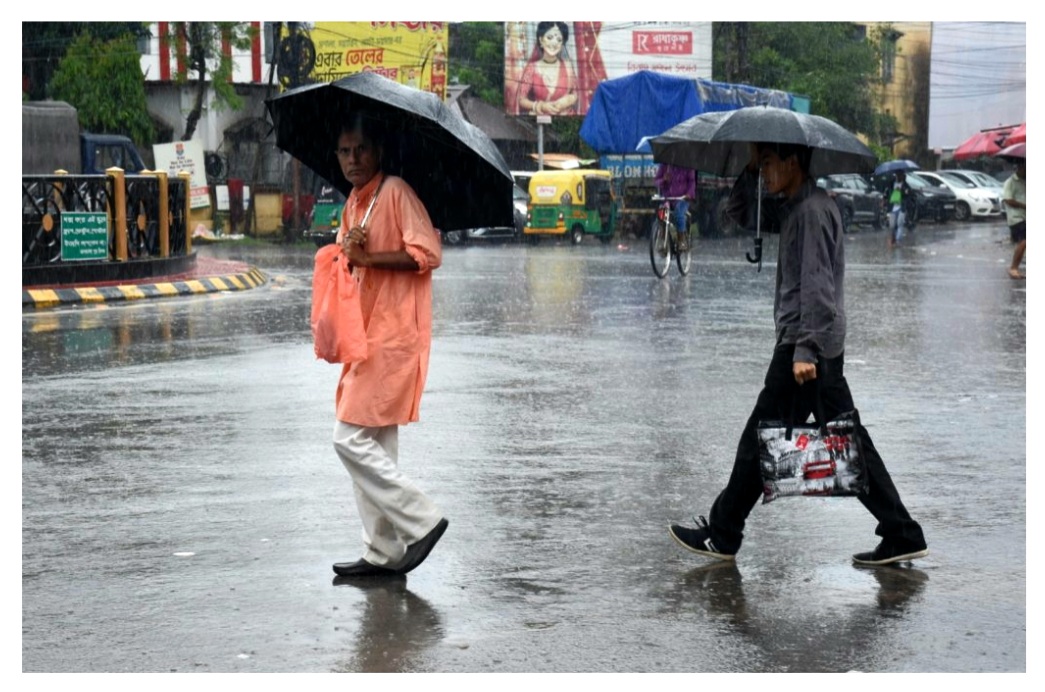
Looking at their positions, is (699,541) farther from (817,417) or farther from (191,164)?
(191,164)

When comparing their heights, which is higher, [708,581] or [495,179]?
[495,179]

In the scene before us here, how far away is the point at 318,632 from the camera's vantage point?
16.2ft

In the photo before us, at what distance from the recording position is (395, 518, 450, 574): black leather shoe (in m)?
5.62

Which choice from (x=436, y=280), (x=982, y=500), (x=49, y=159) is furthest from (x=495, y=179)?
(x=49, y=159)

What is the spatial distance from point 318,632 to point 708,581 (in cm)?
148

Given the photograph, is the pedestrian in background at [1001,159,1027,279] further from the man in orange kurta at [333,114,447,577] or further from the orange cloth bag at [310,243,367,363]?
the orange cloth bag at [310,243,367,363]

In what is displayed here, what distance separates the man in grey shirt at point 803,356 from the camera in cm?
568

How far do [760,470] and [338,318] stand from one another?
5.44 feet

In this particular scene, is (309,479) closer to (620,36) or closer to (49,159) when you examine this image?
(49,159)

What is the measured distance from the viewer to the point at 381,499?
5.59 metres

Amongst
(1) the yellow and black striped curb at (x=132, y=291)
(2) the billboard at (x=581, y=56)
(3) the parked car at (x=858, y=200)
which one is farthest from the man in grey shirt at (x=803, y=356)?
(2) the billboard at (x=581, y=56)

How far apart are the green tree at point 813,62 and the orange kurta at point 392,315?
1683 inches

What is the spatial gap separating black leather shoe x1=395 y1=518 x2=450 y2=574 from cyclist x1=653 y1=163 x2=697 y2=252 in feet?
52.9

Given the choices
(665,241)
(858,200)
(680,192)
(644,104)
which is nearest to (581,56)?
(858,200)
